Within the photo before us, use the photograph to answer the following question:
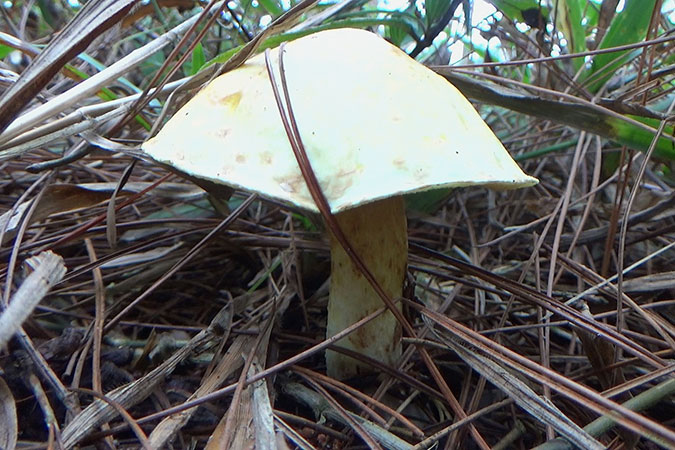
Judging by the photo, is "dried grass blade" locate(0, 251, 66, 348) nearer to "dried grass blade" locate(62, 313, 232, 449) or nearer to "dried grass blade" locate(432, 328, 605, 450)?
"dried grass blade" locate(62, 313, 232, 449)

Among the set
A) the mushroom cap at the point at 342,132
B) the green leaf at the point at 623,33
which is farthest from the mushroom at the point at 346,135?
the green leaf at the point at 623,33

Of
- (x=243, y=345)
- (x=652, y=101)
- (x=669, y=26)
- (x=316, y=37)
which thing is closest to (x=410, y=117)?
(x=316, y=37)

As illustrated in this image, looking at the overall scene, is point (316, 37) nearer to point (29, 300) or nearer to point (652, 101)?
point (29, 300)

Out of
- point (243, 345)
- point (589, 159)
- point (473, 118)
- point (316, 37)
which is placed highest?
point (316, 37)

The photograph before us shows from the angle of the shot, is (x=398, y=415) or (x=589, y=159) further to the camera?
(x=589, y=159)

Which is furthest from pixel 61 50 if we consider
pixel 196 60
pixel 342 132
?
pixel 342 132

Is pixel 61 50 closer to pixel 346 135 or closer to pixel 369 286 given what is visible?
pixel 346 135

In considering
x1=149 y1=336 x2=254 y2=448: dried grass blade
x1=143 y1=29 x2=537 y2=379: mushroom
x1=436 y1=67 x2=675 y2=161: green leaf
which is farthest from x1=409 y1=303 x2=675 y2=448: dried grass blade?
x1=436 y1=67 x2=675 y2=161: green leaf
